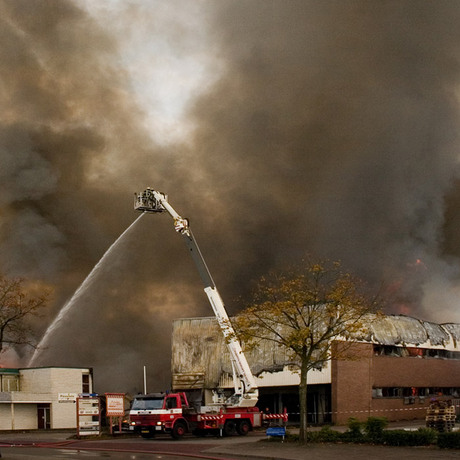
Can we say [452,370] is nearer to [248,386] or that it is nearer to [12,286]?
[248,386]

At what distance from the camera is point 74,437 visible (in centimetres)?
3947

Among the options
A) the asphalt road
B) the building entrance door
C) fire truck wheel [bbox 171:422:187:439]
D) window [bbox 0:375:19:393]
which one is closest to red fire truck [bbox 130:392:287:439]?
fire truck wheel [bbox 171:422:187:439]

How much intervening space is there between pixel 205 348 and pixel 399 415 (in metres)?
14.5

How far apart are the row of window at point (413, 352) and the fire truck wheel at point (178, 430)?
61.8 feet

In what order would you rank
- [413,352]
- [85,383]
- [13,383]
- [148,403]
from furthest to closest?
[413,352], [85,383], [13,383], [148,403]

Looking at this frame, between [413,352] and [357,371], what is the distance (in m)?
6.52

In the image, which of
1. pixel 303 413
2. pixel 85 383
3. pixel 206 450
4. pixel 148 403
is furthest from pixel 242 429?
pixel 85 383

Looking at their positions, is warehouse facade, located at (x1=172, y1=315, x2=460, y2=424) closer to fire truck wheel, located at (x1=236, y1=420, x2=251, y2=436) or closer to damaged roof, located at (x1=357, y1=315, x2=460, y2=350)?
damaged roof, located at (x1=357, y1=315, x2=460, y2=350)

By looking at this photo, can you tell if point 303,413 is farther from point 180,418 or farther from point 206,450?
point 180,418

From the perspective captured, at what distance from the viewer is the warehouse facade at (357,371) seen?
162 feet

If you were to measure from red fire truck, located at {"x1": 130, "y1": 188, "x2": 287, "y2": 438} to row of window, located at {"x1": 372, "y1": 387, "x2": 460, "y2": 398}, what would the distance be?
41.5ft

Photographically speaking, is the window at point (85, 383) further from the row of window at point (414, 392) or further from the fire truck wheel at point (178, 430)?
the row of window at point (414, 392)

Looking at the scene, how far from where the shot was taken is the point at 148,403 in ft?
123

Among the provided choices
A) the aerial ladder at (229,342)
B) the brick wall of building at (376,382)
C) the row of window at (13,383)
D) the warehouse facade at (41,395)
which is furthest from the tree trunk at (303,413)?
the row of window at (13,383)
